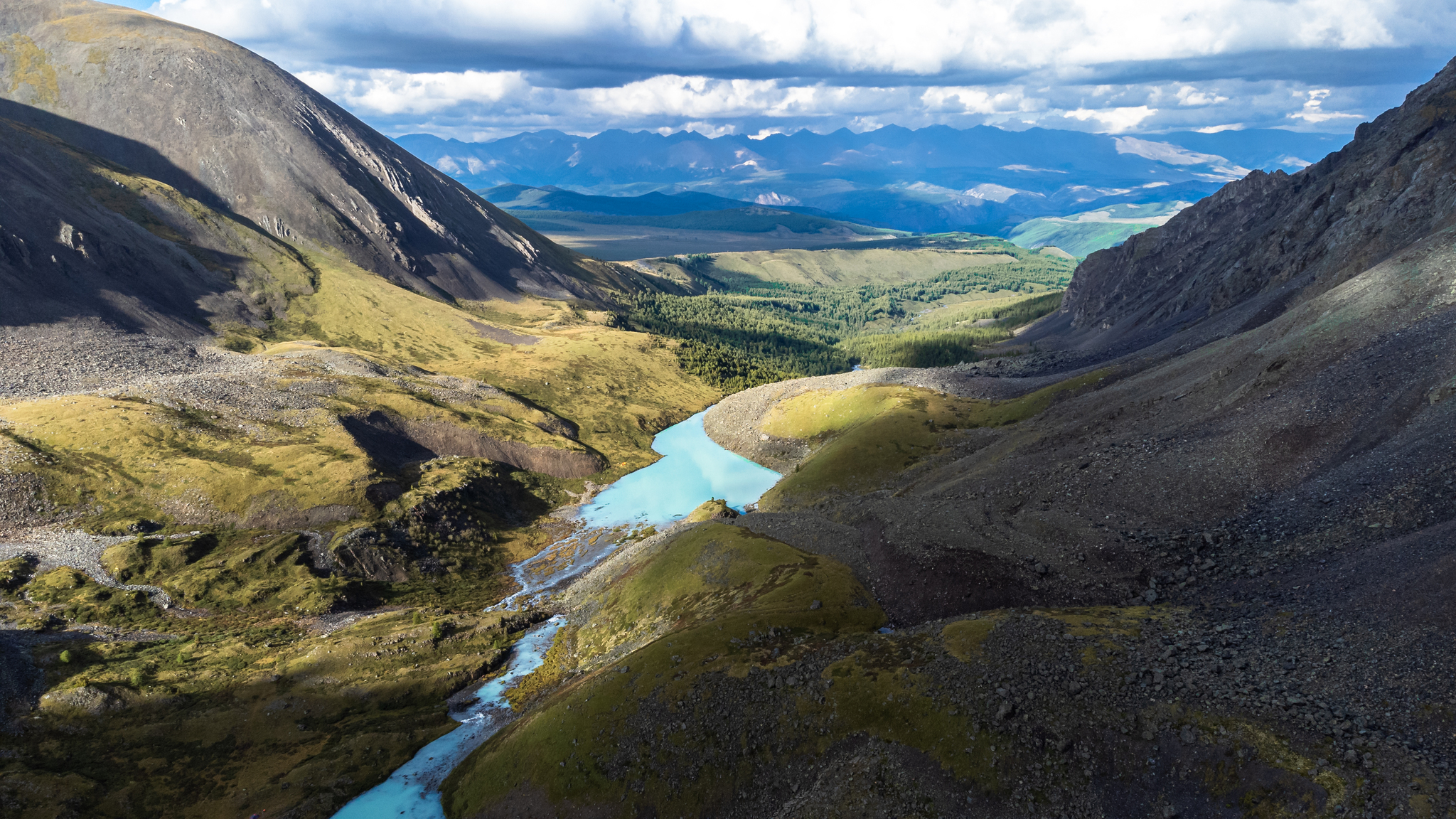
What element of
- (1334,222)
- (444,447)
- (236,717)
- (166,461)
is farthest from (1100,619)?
(1334,222)

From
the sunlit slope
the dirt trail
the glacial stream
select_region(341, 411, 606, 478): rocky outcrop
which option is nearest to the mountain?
the glacial stream

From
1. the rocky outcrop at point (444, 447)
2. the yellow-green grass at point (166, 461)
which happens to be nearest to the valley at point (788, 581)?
the yellow-green grass at point (166, 461)

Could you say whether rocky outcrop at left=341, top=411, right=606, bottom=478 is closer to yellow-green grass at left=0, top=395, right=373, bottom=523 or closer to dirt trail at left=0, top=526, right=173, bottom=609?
yellow-green grass at left=0, top=395, right=373, bottom=523

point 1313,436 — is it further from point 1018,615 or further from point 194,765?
point 194,765

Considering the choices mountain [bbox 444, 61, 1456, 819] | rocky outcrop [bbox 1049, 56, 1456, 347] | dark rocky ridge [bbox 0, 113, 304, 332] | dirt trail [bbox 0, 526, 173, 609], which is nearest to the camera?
mountain [bbox 444, 61, 1456, 819]

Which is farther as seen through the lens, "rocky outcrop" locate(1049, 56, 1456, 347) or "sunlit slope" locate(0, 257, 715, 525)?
"rocky outcrop" locate(1049, 56, 1456, 347)

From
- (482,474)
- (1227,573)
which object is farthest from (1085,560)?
(482,474)
